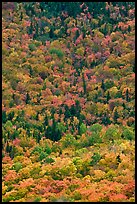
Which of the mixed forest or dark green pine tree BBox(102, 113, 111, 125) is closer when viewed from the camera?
the mixed forest

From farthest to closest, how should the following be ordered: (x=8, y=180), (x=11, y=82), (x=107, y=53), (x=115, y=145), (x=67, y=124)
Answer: (x=107, y=53)
(x=11, y=82)
(x=67, y=124)
(x=115, y=145)
(x=8, y=180)

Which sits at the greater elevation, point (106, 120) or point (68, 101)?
point (68, 101)

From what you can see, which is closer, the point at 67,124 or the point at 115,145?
the point at 115,145

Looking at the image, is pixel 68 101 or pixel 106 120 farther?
pixel 68 101

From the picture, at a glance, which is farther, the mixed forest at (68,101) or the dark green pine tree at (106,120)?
the dark green pine tree at (106,120)

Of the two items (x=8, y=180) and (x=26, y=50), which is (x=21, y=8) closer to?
(x=26, y=50)

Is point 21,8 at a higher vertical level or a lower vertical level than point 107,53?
higher

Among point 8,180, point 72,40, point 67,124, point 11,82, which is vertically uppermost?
point 72,40

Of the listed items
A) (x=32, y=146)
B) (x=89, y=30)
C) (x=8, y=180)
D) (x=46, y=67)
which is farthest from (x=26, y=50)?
(x=8, y=180)
